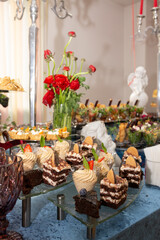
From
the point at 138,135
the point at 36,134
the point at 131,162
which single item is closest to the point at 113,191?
the point at 131,162

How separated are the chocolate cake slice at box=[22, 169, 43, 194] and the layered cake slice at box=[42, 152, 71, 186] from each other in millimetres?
20

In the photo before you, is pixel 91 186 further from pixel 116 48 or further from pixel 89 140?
pixel 116 48

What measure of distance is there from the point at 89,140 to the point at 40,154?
0.84 ft

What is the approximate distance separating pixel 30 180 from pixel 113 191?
0.84ft

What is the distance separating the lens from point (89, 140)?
3.53 ft

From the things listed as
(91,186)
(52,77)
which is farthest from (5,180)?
(52,77)

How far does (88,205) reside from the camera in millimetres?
614

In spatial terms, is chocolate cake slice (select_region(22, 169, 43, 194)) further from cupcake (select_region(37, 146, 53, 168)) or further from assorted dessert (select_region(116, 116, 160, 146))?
assorted dessert (select_region(116, 116, 160, 146))

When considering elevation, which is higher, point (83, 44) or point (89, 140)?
point (83, 44)

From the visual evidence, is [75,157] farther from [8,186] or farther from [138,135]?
[138,135]

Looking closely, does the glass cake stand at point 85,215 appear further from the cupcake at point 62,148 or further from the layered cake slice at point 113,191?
the cupcake at point 62,148

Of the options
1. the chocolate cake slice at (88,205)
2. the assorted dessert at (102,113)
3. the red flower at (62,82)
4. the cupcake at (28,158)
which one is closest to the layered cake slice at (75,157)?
the cupcake at (28,158)

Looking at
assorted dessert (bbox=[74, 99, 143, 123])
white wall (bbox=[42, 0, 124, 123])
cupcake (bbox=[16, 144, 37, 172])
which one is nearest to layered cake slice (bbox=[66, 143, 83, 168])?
cupcake (bbox=[16, 144, 37, 172])

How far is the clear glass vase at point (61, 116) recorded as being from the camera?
1503 mm
